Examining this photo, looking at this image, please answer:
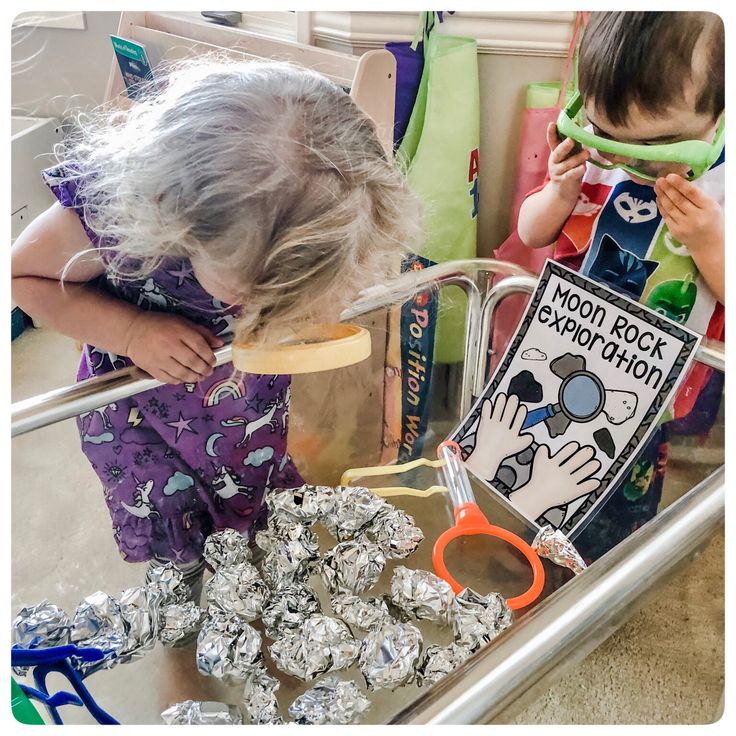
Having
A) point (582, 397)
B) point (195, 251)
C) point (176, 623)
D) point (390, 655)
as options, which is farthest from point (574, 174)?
point (176, 623)

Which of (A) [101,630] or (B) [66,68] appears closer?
(A) [101,630]

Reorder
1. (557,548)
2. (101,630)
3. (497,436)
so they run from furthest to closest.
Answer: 1. (497,436)
2. (557,548)
3. (101,630)

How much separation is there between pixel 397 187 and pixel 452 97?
351mm

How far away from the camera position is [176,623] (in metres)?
0.63

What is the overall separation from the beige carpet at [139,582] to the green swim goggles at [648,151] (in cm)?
25

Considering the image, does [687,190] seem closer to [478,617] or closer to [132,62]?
[478,617]

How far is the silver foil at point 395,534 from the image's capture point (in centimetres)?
72

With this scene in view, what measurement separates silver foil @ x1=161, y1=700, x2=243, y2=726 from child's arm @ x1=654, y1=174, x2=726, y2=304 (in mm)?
569

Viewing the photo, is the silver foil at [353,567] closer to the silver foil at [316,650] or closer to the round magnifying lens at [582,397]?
the silver foil at [316,650]

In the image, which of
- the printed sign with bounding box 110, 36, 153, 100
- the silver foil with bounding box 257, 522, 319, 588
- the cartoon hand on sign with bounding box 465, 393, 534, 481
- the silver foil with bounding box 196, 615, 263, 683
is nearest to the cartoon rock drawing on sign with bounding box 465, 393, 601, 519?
the cartoon hand on sign with bounding box 465, 393, 534, 481

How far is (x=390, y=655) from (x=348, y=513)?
0.19 meters

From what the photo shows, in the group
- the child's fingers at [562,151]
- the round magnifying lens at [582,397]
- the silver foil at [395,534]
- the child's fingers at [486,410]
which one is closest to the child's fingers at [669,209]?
the child's fingers at [562,151]

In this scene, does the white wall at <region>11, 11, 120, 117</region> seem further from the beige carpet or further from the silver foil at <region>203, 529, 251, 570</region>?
the silver foil at <region>203, 529, 251, 570</region>

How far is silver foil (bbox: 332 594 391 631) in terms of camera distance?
642 millimetres
